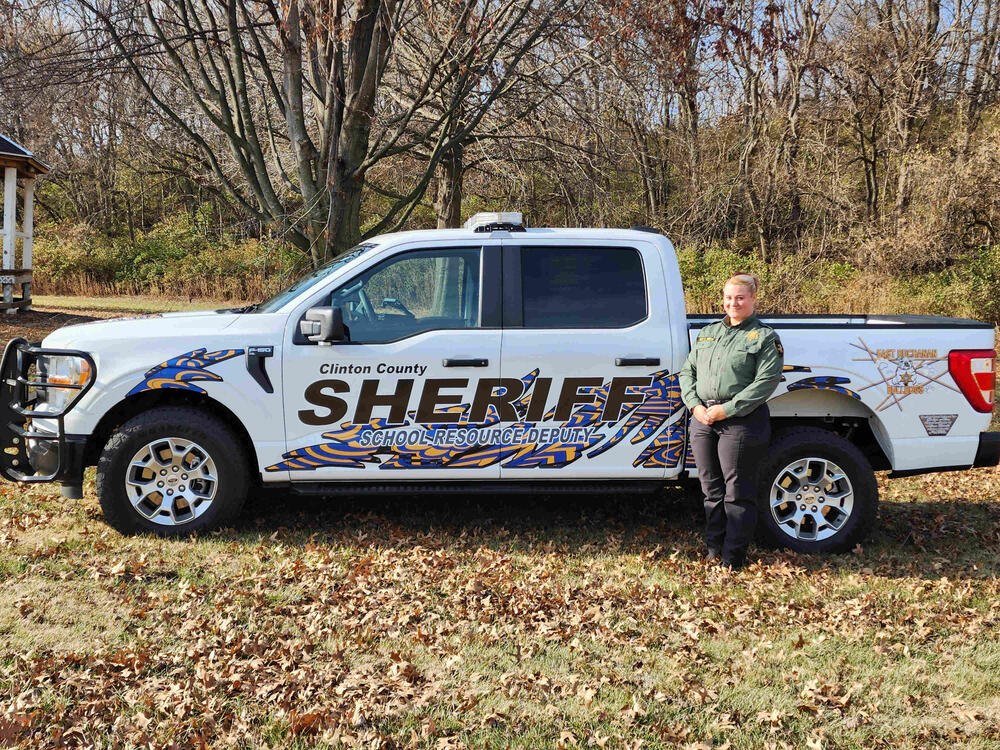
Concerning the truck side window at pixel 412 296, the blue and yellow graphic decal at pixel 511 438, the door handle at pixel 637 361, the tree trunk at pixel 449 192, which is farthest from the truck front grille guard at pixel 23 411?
the tree trunk at pixel 449 192

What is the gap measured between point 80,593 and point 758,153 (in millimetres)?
19008

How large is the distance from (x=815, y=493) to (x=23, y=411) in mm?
4910

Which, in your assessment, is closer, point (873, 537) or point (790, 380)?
point (790, 380)

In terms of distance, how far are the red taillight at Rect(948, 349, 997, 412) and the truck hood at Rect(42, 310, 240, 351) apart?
4458mm

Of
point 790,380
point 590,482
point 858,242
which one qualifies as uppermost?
point 858,242

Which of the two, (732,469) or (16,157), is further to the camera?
(16,157)

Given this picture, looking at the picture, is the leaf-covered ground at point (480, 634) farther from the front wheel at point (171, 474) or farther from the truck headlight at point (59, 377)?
the truck headlight at point (59, 377)

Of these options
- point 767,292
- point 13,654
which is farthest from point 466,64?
point 767,292

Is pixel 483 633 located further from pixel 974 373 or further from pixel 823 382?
pixel 974 373

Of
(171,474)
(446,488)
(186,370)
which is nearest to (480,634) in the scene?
(446,488)

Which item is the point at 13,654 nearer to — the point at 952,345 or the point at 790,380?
the point at 790,380

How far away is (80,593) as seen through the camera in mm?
4719

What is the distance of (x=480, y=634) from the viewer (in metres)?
4.36

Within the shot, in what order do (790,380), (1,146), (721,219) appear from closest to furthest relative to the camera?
(790,380), (1,146), (721,219)
